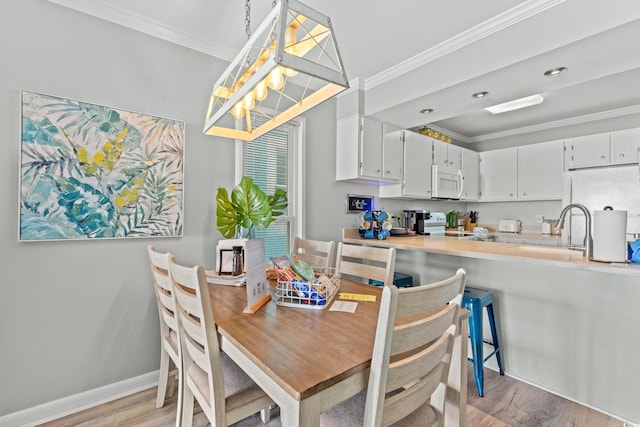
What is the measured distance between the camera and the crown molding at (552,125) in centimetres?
346

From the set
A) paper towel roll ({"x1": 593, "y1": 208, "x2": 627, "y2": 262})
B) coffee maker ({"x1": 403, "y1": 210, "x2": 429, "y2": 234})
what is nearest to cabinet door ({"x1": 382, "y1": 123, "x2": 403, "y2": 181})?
coffee maker ({"x1": 403, "y1": 210, "x2": 429, "y2": 234})

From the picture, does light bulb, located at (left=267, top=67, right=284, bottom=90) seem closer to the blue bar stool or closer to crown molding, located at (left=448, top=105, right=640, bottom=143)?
the blue bar stool

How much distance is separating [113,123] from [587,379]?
3.42 meters

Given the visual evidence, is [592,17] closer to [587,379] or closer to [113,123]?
[587,379]

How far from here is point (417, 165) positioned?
3.54 meters

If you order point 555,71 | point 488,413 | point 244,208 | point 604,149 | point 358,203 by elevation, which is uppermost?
point 555,71

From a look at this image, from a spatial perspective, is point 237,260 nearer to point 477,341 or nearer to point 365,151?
point 477,341

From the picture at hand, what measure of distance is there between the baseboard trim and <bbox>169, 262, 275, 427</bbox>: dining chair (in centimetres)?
96

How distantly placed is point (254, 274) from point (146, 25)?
1962 mm

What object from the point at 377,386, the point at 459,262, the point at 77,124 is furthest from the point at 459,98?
the point at 77,124

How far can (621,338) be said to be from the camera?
170 centimetres

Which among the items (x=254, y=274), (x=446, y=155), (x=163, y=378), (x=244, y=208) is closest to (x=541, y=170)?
(x=446, y=155)

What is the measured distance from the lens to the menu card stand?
1.17 metres

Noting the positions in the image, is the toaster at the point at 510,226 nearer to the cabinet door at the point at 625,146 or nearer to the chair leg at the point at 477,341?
the cabinet door at the point at 625,146
